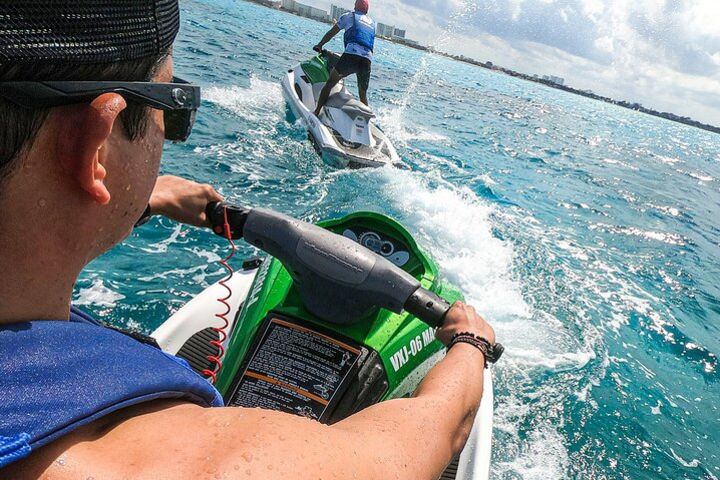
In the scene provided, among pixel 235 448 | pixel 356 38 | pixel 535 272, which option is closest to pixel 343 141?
pixel 356 38

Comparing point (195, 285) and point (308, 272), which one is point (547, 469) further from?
point (195, 285)

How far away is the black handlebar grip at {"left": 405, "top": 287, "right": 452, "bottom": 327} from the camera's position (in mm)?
2143

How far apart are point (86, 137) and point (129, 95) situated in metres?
0.13

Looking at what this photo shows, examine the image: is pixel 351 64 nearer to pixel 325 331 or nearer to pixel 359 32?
pixel 359 32

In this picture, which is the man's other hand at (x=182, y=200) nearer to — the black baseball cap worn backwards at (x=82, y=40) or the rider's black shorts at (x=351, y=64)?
the black baseball cap worn backwards at (x=82, y=40)

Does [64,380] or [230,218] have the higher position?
[64,380]

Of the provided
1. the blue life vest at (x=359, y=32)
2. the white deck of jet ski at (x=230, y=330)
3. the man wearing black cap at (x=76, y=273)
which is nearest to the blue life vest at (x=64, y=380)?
the man wearing black cap at (x=76, y=273)

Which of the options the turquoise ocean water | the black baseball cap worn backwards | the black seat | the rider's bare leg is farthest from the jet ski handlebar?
the rider's bare leg

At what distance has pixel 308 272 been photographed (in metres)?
2.29

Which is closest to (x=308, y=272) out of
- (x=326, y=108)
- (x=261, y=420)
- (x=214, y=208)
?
(x=214, y=208)

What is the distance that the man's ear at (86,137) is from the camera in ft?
2.66

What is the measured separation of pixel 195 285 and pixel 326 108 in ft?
20.1

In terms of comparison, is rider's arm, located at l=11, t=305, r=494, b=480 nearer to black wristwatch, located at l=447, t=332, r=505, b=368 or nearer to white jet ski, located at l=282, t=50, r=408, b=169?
black wristwatch, located at l=447, t=332, r=505, b=368

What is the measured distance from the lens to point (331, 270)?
7.30 ft
